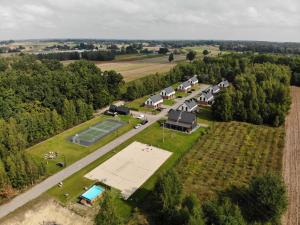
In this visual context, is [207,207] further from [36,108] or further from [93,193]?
→ [36,108]

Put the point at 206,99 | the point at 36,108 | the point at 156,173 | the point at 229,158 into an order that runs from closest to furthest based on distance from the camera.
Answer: the point at 156,173
the point at 229,158
the point at 36,108
the point at 206,99

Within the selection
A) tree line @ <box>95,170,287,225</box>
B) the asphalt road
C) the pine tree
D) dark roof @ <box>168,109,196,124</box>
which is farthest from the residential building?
the pine tree

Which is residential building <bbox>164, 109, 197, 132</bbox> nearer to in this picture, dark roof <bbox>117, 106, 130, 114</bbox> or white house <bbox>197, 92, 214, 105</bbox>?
dark roof <bbox>117, 106, 130, 114</bbox>

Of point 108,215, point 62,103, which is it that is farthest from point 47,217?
point 62,103

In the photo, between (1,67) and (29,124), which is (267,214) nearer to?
(29,124)

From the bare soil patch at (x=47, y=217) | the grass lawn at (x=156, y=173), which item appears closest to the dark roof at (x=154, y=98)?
the grass lawn at (x=156, y=173)

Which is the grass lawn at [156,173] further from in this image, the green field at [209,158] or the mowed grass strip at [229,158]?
the mowed grass strip at [229,158]

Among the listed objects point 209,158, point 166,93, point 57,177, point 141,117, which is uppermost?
point 166,93
